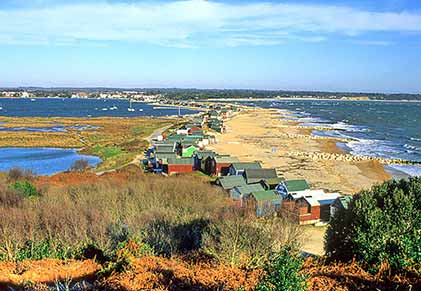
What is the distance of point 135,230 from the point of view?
63.6 feet

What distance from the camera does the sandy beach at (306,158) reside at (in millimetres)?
43219

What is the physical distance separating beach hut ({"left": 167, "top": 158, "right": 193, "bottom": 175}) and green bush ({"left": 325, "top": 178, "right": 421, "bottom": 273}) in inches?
1139

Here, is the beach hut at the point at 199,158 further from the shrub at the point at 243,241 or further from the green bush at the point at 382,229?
the green bush at the point at 382,229

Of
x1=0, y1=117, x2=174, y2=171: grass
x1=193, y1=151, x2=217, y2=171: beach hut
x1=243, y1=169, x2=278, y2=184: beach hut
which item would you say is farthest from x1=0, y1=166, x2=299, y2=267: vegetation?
x1=0, y1=117, x2=174, y2=171: grass

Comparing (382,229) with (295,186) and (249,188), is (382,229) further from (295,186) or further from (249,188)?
(295,186)

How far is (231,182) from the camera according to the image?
3484 centimetres

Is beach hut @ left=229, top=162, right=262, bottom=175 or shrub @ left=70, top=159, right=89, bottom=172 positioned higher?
beach hut @ left=229, top=162, right=262, bottom=175

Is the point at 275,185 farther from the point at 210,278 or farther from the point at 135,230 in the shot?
the point at 210,278

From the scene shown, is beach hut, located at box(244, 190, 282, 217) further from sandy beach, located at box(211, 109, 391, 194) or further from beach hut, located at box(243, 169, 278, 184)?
sandy beach, located at box(211, 109, 391, 194)

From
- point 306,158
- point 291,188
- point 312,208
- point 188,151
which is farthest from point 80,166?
point 312,208

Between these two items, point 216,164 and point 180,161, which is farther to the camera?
point 180,161

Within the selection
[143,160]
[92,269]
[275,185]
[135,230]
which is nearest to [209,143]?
[143,160]

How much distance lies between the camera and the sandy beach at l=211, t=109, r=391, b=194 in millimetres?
43219

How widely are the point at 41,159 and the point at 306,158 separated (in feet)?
110
